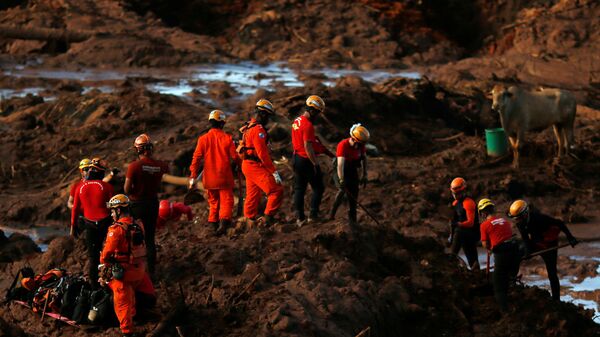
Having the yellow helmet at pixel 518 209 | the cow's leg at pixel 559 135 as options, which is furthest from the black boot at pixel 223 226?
the cow's leg at pixel 559 135

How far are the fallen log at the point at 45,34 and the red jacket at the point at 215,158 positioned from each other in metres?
21.9

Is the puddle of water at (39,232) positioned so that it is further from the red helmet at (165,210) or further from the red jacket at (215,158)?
the red jacket at (215,158)

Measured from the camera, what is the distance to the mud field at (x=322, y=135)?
13508 mm

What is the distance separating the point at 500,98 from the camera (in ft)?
77.2

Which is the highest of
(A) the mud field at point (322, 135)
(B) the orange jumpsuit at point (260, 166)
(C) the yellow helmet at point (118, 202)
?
(C) the yellow helmet at point (118, 202)

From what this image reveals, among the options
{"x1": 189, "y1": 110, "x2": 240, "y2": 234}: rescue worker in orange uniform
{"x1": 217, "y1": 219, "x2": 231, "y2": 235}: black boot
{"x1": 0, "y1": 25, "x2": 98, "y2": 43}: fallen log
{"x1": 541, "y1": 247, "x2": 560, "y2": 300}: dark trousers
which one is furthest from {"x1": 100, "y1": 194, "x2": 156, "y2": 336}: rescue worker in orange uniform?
{"x1": 0, "y1": 25, "x2": 98, "y2": 43}: fallen log

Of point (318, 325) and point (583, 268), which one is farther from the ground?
point (318, 325)

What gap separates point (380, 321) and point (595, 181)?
11374 mm

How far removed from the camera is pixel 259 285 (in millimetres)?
13141

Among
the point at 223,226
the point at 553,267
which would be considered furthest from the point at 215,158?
the point at 553,267

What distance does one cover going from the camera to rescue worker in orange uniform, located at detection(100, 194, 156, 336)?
39.5 feet

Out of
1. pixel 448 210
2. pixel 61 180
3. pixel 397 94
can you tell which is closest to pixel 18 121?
pixel 61 180

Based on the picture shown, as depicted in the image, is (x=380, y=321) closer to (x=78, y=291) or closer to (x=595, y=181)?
(x=78, y=291)

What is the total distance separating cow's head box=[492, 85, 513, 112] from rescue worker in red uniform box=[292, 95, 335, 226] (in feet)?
29.1
